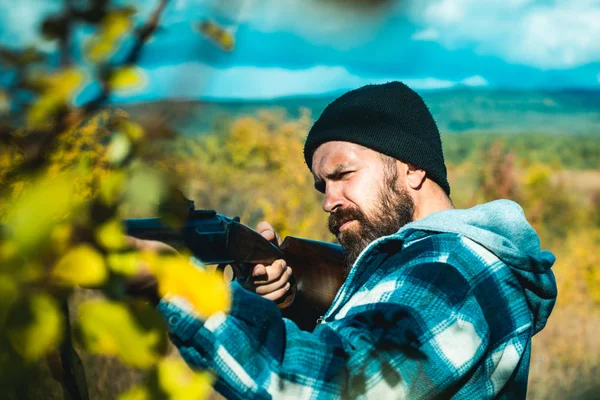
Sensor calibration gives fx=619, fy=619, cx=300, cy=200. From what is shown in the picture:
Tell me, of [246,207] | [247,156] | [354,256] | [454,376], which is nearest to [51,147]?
[454,376]

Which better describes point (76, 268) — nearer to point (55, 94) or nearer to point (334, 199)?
point (55, 94)

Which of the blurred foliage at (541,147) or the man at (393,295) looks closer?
the man at (393,295)

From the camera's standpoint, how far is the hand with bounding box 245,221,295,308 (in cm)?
215

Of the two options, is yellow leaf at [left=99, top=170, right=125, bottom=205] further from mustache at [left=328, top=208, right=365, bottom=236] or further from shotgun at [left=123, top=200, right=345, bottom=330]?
mustache at [left=328, top=208, right=365, bottom=236]

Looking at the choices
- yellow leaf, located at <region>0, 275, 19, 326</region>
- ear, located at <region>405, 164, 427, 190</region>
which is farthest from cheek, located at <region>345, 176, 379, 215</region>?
yellow leaf, located at <region>0, 275, 19, 326</region>

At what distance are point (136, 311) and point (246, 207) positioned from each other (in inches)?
275

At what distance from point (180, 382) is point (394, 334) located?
819 mm

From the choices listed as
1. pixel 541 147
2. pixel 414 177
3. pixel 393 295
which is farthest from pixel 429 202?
pixel 541 147

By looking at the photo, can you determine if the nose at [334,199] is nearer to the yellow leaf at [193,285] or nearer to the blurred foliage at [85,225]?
the blurred foliage at [85,225]

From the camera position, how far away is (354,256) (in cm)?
226

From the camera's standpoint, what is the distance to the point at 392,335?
132 cm

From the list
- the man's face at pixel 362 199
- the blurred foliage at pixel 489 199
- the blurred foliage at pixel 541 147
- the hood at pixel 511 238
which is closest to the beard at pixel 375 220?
the man's face at pixel 362 199

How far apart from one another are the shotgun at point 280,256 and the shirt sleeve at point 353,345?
0.47 meters

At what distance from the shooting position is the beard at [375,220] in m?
2.23
